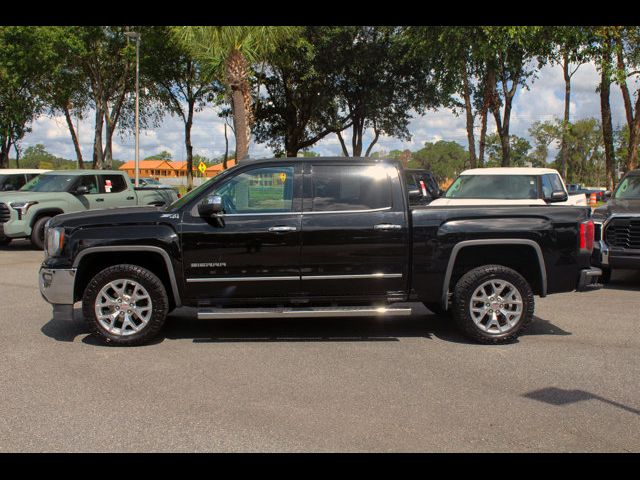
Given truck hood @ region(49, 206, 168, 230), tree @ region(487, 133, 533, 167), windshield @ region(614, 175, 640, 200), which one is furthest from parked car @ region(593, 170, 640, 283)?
tree @ region(487, 133, 533, 167)

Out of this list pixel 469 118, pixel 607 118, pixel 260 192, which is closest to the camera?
pixel 260 192

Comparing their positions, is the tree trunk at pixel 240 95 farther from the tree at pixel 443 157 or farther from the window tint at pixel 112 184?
the tree at pixel 443 157

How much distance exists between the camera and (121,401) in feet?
15.8

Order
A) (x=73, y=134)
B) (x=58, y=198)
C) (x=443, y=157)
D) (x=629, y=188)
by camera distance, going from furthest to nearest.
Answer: (x=443, y=157)
(x=73, y=134)
(x=58, y=198)
(x=629, y=188)

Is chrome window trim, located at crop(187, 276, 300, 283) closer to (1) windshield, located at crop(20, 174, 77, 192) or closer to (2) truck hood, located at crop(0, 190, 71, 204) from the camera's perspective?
(2) truck hood, located at crop(0, 190, 71, 204)

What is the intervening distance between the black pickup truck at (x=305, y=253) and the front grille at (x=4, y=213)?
8689 millimetres

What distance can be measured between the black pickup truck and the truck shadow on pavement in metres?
0.42

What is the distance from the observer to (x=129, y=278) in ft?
21.0

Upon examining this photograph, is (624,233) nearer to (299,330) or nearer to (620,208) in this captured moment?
(620,208)

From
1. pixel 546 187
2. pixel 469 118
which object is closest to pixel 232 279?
pixel 546 187

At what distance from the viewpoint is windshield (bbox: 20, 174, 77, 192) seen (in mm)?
15289

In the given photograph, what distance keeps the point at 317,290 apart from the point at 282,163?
4.57 feet

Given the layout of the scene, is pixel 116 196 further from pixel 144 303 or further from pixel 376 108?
pixel 376 108

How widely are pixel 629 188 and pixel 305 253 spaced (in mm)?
7922
